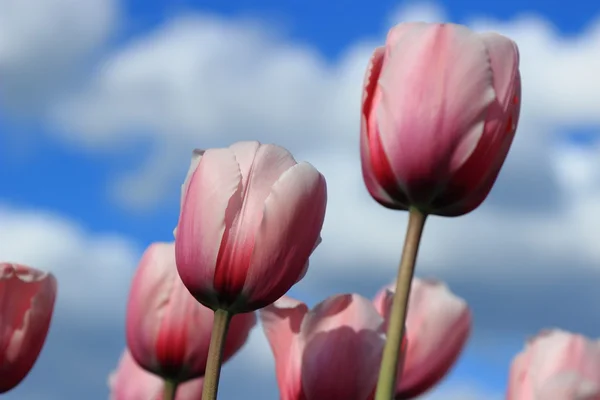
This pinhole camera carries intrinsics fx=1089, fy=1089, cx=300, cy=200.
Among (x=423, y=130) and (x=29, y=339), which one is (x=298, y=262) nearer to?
(x=423, y=130)

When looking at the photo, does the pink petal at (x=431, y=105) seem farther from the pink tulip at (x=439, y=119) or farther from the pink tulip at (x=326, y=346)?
the pink tulip at (x=326, y=346)

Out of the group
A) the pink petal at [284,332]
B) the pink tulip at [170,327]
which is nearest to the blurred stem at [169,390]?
the pink tulip at [170,327]

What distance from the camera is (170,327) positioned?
1.39 meters

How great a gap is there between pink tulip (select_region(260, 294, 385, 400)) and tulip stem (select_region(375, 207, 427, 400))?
0.92ft

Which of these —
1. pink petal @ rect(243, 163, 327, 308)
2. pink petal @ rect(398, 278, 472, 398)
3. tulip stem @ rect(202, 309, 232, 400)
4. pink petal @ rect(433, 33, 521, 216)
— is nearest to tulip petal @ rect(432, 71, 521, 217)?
pink petal @ rect(433, 33, 521, 216)

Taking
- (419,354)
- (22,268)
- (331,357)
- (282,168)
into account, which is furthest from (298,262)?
(22,268)

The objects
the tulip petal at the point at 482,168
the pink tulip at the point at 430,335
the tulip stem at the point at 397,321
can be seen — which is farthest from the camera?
the pink tulip at the point at 430,335

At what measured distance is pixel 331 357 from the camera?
4.08ft

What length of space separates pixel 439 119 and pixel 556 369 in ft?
1.55

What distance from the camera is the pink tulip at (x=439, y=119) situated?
40.6 inches

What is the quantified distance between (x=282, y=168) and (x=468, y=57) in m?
0.22

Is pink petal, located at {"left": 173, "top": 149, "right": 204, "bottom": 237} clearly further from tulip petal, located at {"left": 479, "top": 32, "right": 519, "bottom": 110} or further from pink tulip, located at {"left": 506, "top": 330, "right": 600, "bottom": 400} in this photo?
pink tulip, located at {"left": 506, "top": 330, "right": 600, "bottom": 400}

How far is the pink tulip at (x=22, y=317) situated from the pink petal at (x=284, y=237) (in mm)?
409

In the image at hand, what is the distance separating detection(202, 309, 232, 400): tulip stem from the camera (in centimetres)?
101
